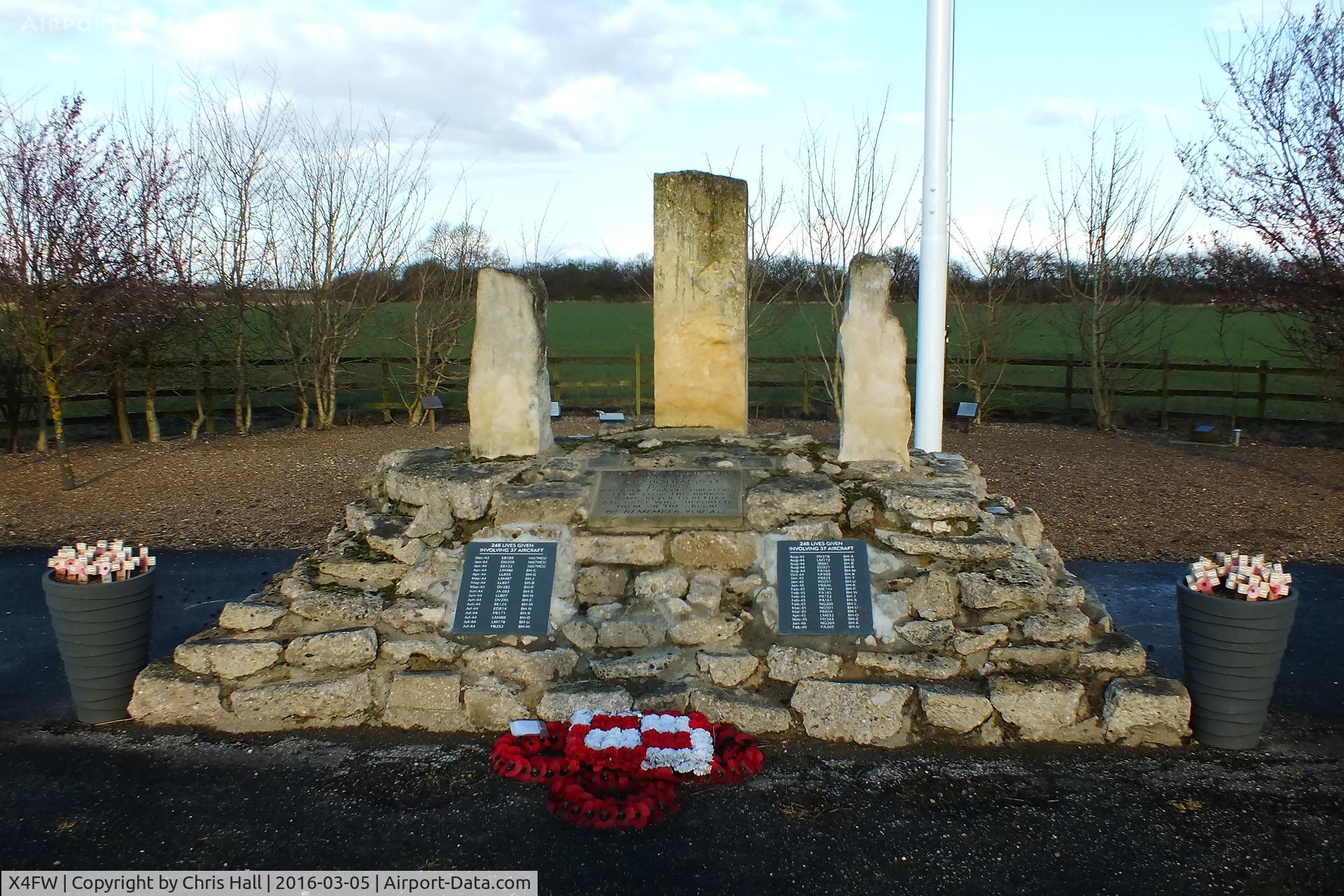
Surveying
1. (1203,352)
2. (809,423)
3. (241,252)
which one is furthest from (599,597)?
(1203,352)

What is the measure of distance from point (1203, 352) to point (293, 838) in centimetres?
2849

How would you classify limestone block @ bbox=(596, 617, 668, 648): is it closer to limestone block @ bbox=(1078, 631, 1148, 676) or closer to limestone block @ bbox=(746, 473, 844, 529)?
limestone block @ bbox=(746, 473, 844, 529)

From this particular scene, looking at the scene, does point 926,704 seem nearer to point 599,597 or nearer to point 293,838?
point 599,597

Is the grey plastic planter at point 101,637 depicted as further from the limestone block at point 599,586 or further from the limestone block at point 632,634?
the limestone block at point 632,634

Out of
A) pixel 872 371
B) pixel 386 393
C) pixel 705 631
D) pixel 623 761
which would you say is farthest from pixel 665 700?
pixel 386 393

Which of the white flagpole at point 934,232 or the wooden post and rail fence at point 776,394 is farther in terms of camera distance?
the wooden post and rail fence at point 776,394

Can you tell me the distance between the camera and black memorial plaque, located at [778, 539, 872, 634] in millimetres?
5230

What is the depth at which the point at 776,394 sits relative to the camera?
20125 mm

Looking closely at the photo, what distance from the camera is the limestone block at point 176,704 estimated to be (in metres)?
5.12

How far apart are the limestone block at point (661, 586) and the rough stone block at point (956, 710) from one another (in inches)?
60.3

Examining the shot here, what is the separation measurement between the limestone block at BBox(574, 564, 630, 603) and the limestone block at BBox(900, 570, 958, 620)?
168 centimetres

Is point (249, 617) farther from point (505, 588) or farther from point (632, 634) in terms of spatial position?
point (632, 634)

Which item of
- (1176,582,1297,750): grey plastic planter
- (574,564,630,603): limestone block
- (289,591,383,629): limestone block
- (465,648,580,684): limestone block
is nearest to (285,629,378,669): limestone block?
(289,591,383,629): limestone block

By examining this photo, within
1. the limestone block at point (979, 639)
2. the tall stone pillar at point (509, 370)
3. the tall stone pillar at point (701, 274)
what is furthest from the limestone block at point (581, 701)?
the tall stone pillar at point (701, 274)
